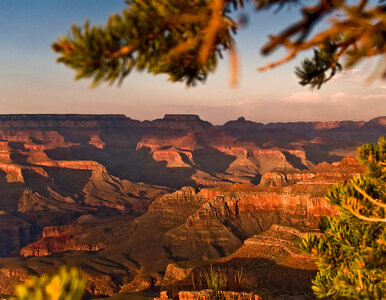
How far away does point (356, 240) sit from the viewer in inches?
364

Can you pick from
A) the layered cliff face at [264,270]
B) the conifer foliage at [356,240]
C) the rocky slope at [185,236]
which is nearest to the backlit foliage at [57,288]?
the conifer foliage at [356,240]

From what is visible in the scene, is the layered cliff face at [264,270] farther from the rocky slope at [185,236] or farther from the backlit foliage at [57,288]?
the backlit foliage at [57,288]

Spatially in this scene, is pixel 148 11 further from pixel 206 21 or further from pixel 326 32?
pixel 326 32

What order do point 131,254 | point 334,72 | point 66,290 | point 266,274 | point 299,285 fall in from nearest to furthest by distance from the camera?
point 66,290, point 334,72, point 299,285, point 266,274, point 131,254

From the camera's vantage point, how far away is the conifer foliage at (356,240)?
28.8ft

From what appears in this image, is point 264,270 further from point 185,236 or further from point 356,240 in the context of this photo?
point 185,236

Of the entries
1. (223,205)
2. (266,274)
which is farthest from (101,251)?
(266,274)

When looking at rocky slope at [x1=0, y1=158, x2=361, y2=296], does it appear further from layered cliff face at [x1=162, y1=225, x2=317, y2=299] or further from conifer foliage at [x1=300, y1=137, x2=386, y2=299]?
conifer foliage at [x1=300, y1=137, x2=386, y2=299]

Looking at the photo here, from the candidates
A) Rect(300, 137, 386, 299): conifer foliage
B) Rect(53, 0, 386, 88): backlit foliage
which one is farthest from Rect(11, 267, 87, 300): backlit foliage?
Rect(300, 137, 386, 299): conifer foliage

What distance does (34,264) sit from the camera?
72438 millimetres

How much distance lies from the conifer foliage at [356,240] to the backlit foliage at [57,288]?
604cm

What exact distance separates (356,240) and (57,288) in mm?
7425

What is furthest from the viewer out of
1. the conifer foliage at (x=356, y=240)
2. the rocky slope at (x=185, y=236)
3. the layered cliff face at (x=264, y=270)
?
the rocky slope at (x=185, y=236)

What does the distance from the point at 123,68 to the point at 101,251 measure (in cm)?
7958
